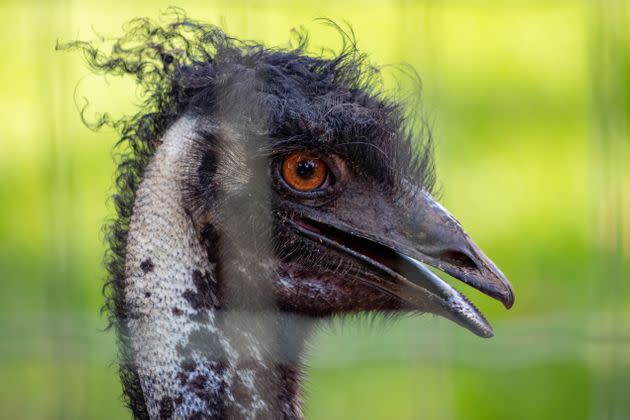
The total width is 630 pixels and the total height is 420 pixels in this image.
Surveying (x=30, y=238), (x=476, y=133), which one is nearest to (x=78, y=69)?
(x=30, y=238)

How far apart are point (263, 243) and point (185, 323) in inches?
7.2

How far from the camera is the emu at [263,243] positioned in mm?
1612

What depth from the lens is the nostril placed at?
1.67 m

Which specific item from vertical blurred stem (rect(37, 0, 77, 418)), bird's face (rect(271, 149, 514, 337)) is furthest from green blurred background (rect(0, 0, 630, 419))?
bird's face (rect(271, 149, 514, 337))

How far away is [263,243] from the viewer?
1.68 metres

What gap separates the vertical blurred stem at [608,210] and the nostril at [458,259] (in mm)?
607

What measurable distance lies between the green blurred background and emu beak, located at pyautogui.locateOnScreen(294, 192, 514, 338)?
315mm

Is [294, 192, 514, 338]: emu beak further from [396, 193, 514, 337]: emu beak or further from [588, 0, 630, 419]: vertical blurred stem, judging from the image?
[588, 0, 630, 419]: vertical blurred stem

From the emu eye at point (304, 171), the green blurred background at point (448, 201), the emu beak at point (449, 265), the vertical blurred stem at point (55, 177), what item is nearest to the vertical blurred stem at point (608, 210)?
the green blurred background at point (448, 201)

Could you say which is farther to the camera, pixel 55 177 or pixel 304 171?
pixel 55 177

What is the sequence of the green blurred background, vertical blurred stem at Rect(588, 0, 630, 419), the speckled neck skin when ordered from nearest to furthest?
the speckled neck skin → the green blurred background → vertical blurred stem at Rect(588, 0, 630, 419)

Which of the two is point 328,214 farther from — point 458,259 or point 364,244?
point 458,259

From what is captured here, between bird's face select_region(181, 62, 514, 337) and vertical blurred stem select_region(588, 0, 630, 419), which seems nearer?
bird's face select_region(181, 62, 514, 337)

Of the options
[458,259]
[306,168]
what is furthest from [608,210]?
[306,168]
